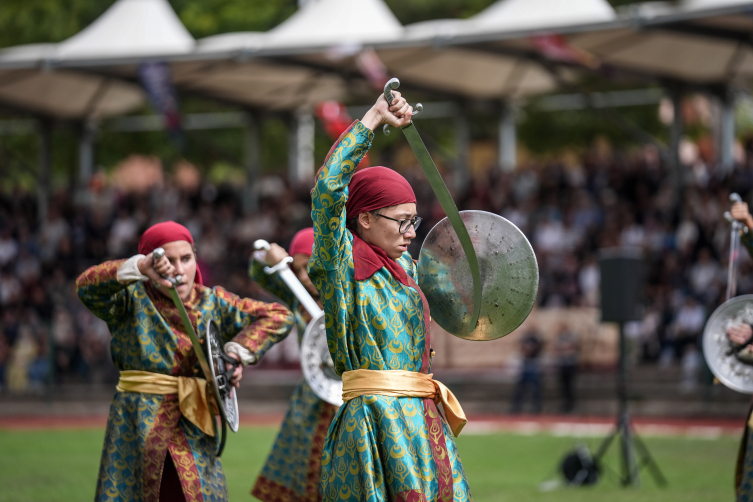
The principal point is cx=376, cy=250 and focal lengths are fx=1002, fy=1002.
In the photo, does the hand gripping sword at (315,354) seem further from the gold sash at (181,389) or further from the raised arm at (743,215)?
the raised arm at (743,215)

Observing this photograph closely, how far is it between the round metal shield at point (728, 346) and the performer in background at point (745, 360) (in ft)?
0.21

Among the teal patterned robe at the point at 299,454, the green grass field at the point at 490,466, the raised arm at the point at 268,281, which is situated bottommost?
the green grass field at the point at 490,466

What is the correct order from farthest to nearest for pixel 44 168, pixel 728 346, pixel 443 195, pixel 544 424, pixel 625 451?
1. pixel 44 168
2. pixel 544 424
3. pixel 625 451
4. pixel 728 346
5. pixel 443 195

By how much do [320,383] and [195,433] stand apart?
0.87 meters

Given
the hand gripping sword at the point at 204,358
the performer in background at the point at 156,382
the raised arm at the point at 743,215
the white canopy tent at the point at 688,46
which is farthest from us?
the white canopy tent at the point at 688,46

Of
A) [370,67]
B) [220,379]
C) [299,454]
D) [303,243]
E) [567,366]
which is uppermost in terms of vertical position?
[370,67]

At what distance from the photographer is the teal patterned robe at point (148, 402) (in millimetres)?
4582

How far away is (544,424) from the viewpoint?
14219 mm

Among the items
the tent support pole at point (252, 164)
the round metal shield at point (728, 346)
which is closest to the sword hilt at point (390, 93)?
the round metal shield at point (728, 346)

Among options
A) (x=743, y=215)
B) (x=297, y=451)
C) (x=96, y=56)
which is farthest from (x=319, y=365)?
(x=96, y=56)

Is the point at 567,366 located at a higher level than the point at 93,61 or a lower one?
lower

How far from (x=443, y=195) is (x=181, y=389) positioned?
1.77 m

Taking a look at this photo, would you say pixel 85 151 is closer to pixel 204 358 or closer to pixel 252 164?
pixel 252 164

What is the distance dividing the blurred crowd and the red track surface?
122 cm
